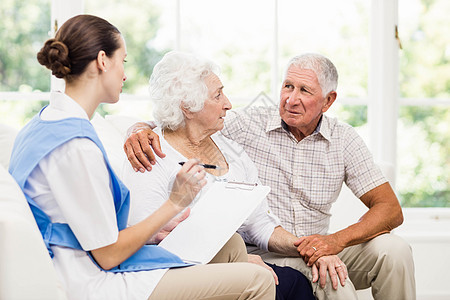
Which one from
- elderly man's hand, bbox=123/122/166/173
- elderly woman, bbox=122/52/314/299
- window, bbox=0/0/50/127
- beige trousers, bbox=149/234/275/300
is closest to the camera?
beige trousers, bbox=149/234/275/300

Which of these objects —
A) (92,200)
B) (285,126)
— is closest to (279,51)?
(285,126)

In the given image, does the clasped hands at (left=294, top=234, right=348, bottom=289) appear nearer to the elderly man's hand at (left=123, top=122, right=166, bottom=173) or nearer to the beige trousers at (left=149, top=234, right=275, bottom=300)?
the beige trousers at (left=149, top=234, right=275, bottom=300)

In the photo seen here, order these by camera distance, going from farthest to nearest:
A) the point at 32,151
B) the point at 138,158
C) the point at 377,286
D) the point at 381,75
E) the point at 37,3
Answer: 1. the point at 381,75
2. the point at 37,3
3. the point at 377,286
4. the point at 138,158
5. the point at 32,151

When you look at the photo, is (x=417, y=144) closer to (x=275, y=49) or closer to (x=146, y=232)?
(x=275, y=49)

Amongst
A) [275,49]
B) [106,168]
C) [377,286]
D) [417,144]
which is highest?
[275,49]

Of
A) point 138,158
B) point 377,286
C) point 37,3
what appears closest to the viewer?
point 138,158

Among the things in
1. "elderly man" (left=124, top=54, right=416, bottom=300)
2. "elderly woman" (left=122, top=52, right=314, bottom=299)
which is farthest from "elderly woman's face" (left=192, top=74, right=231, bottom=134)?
"elderly man" (left=124, top=54, right=416, bottom=300)

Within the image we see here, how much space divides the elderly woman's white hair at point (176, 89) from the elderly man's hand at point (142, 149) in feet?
0.38

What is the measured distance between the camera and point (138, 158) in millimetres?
1896

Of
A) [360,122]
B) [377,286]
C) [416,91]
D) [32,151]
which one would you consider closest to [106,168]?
[32,151]

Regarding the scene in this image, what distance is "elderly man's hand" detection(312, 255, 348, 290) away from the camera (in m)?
2.04

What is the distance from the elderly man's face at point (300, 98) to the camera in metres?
2.38

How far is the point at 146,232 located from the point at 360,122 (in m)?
2.32

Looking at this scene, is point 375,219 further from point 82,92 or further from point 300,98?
point 82,92
